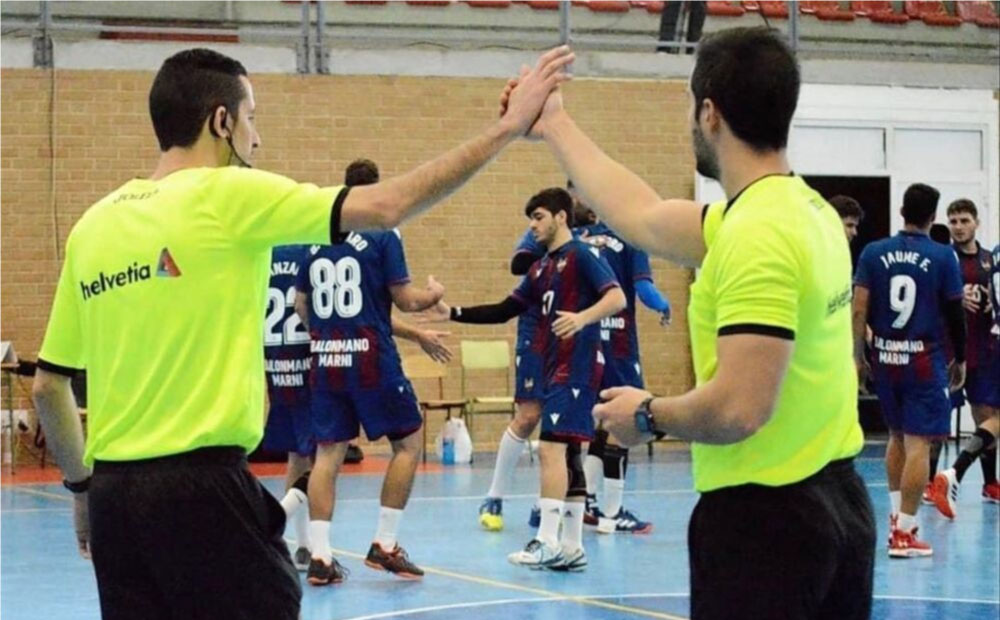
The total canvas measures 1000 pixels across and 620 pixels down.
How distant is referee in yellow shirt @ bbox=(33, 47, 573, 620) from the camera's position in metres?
3.91

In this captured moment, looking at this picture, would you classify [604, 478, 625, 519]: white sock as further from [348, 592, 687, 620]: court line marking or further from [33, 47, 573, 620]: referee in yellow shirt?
[33, 47, 573, 620]: referee in yellow shirt

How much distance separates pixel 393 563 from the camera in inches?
374

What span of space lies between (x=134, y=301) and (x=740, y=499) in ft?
4.86

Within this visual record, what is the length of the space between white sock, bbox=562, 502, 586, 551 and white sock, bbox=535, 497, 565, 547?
0.07m

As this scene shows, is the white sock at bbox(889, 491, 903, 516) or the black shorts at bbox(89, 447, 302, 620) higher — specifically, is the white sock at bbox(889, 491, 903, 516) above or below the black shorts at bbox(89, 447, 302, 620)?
below

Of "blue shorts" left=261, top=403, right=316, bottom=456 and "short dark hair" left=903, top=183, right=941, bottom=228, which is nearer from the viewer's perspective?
"blue shorts" left=261, top=403, right=316, bottom=456

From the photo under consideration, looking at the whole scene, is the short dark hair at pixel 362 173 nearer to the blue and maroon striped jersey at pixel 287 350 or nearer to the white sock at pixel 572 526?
the blue and maroon striped jersey at pixel 287 350

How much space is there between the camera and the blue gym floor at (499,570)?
8453 millimetres

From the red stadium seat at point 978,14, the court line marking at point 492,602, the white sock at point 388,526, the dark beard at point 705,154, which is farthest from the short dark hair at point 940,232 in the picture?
the dark beard at point 705,154

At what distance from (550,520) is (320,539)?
1.42 meters

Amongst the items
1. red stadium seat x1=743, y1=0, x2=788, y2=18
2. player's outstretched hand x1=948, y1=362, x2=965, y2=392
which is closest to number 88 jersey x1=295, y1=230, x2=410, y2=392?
player's outstretched hand x1=948, y1=362, x2=965, y2=392

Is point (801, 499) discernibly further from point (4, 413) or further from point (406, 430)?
point (4, 413)

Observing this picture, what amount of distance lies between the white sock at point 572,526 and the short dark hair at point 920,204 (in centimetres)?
278

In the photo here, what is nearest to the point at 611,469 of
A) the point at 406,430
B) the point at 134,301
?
the point at 406,430
